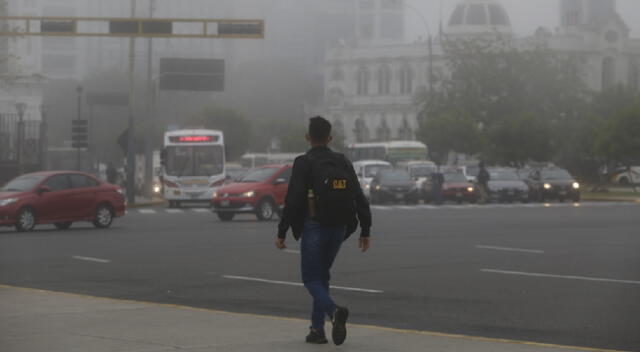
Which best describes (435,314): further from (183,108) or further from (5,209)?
(183,108)

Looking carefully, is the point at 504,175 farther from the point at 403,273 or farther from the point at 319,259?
the point at 319,259

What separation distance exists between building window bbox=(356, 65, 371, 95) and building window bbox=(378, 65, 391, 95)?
1.68m

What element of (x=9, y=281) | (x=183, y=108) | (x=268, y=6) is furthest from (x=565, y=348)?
(x=268, y=6)

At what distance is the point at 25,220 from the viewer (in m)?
29.5

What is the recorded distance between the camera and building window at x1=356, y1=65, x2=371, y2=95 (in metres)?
149

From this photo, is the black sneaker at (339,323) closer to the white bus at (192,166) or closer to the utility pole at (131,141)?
the white bus at (192,166)

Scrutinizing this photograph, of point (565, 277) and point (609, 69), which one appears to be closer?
point (565, 277)

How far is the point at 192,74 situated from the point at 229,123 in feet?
148

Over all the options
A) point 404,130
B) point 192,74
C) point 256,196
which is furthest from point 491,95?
point 256,196

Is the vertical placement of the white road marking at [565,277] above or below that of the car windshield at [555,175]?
above

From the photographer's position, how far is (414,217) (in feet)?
125

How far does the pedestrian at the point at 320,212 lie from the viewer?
10266 mm

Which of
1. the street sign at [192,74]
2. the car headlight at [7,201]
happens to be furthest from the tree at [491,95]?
the car headlight at [7,201]

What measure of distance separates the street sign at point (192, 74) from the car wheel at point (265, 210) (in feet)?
63.0
